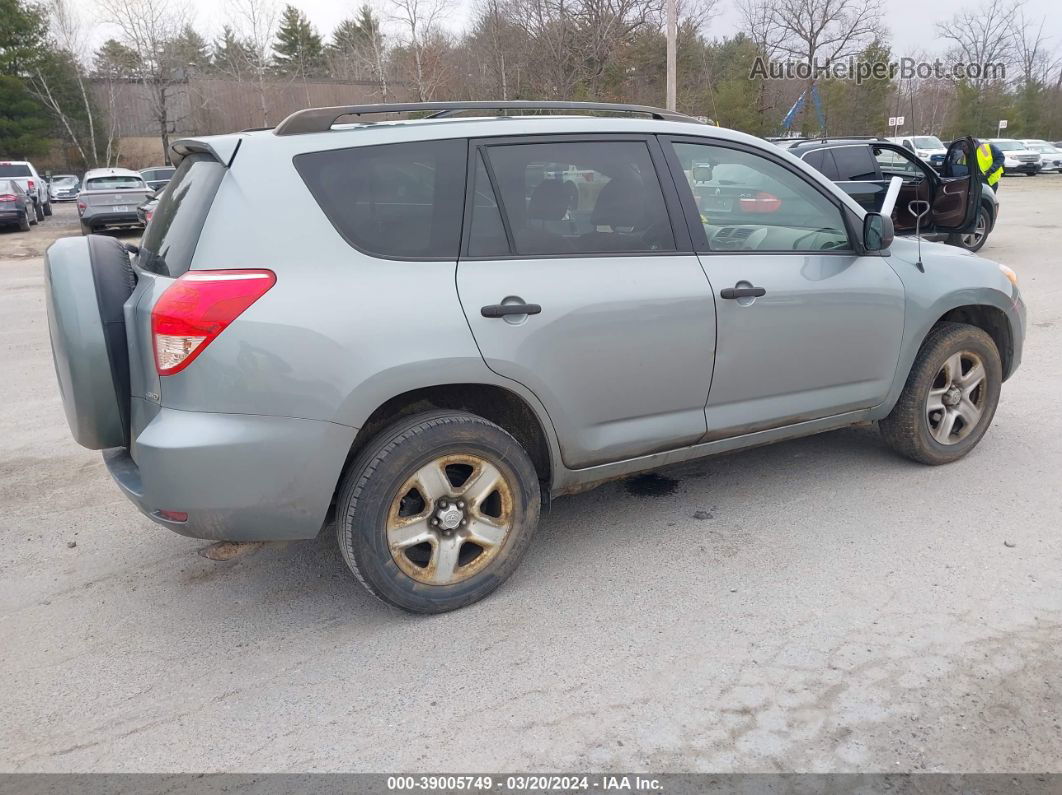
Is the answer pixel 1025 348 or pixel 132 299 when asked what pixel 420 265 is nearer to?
pixel 132 299

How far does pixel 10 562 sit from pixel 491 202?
270 cm

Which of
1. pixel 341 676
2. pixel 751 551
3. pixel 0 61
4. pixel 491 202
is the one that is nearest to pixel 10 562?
pixel 341 676

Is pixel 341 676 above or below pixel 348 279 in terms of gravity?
below

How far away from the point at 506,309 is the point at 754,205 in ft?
5.00

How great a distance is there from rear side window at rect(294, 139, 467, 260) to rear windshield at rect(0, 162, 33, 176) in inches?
1121

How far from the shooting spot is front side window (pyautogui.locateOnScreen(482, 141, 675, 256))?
3314mm

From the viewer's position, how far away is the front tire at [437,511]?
9.96 ft

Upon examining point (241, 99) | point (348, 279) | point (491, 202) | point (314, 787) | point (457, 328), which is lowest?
point (314, 787)

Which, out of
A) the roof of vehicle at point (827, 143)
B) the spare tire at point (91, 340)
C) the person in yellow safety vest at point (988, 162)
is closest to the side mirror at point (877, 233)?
the spare tire at point (91, 340)

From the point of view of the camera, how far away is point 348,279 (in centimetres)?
293

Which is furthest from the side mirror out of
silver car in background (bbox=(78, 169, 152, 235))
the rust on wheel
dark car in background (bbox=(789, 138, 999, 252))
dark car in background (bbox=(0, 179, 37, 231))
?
dark car in background (bbox=(0, 179, 37, 231))

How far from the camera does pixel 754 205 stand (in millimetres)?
3971

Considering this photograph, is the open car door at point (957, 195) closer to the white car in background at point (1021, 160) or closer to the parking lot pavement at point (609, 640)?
the parking lot pavement at point (609, 640)

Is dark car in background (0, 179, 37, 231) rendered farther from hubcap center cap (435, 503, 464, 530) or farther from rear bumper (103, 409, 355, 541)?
hubcap center cap (435, 503, 464, 530)
